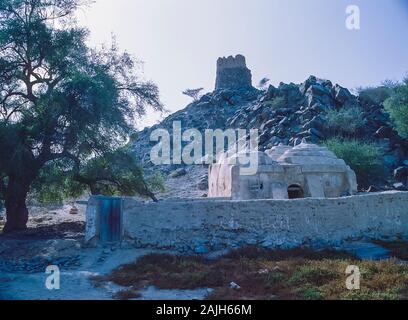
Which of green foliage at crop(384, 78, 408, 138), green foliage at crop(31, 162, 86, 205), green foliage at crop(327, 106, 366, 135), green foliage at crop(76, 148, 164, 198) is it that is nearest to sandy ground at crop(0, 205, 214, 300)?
green foliage at crop(31, 162, 86, 205)

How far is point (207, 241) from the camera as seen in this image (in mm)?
14398

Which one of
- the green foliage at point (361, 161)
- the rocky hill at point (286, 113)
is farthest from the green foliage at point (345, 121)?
the green foliage at point (361, 161)

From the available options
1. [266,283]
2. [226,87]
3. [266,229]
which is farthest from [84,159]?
[226,87]

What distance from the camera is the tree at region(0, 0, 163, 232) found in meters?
17.3

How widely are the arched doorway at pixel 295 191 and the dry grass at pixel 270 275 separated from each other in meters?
6.69

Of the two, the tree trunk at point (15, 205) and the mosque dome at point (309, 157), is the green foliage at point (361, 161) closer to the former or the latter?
the mosque dome at point (309, 157)

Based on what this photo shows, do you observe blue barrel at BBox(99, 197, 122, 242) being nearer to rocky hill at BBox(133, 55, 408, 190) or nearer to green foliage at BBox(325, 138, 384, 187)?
green foliage at BBox(325, 138, 384, 187)

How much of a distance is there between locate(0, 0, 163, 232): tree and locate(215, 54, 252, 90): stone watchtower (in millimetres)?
44419

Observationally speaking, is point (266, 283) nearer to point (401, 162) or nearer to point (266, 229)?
point (266, 229)

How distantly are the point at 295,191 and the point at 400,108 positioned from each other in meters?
19.6

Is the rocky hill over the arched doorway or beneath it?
over

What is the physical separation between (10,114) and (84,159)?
3.43 metres

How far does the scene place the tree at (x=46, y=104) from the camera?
56.9ft
